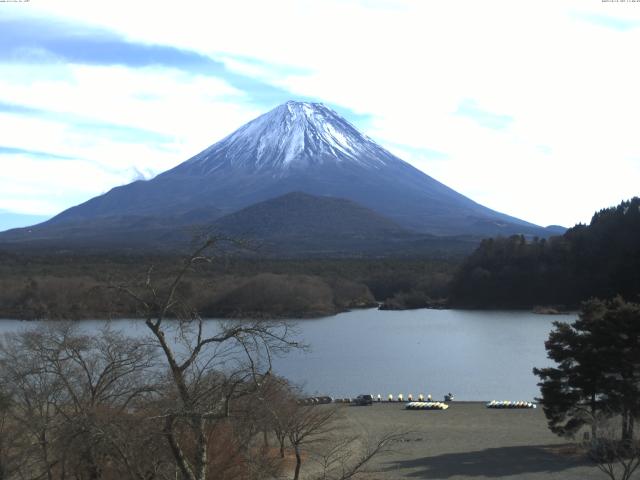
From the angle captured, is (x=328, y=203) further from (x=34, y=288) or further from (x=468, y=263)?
(x=34, y=288)

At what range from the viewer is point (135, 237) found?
80.5 meters

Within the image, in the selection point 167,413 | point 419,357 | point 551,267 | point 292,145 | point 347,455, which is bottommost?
point 419,357

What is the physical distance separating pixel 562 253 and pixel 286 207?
45790mm

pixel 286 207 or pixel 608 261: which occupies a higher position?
pixel 286 207

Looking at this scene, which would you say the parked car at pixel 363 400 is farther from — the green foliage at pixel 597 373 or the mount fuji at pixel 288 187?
the mount fuji at pixel 288 187

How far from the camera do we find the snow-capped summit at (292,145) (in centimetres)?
11906

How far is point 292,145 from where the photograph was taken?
120562 mm

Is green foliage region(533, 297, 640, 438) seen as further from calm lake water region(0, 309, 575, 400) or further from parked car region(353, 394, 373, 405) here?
parked car region(353, 394, 373, 405)

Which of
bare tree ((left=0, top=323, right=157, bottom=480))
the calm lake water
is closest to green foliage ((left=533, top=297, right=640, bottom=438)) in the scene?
the calm lake water

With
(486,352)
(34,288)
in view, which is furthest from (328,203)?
(486,352)

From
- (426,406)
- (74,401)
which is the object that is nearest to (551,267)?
(426,406)

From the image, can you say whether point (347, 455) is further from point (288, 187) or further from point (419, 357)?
point (288, 187)

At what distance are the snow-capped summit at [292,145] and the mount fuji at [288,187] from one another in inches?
5.4

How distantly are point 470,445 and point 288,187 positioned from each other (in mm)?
94849
